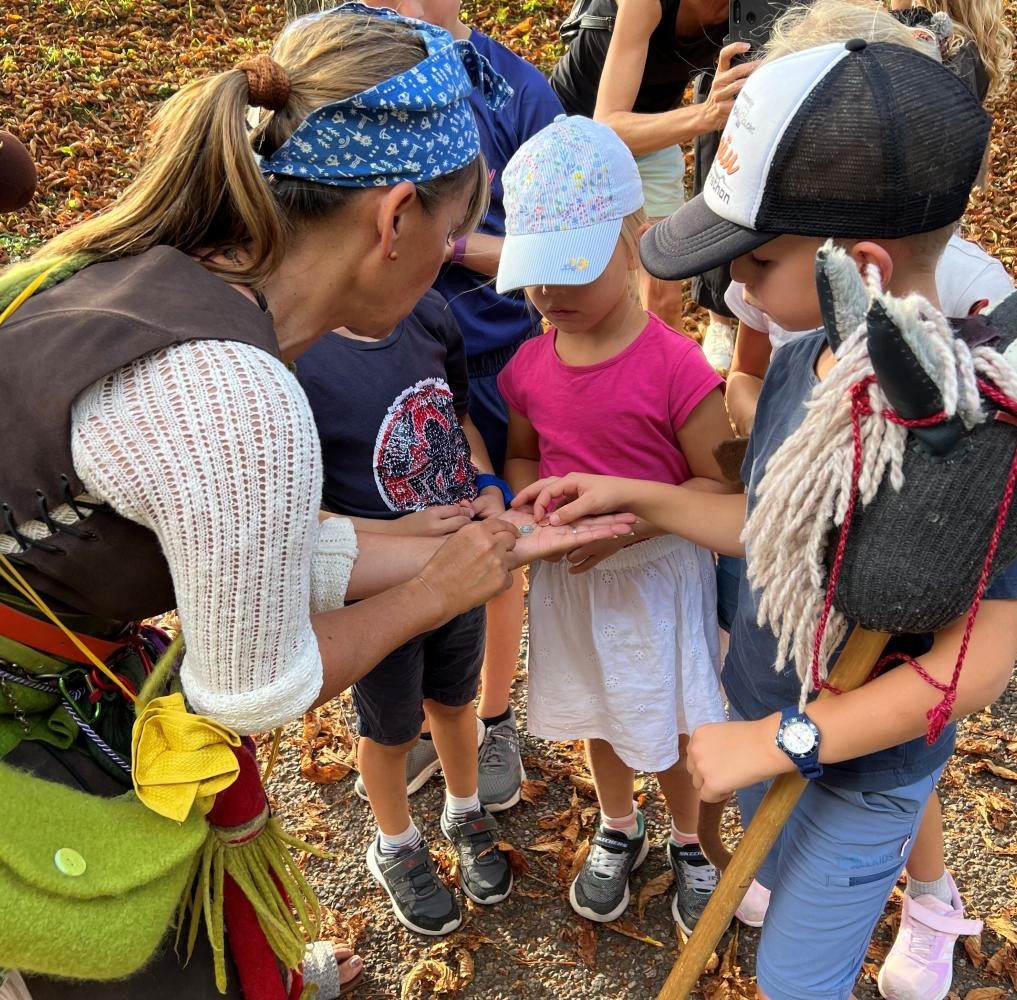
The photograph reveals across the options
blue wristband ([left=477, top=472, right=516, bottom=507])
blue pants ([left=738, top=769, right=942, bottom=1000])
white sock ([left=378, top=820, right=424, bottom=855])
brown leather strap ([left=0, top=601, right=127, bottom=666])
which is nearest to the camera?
brown leather strap ([left=0, top=601, right=127, bottom=666])

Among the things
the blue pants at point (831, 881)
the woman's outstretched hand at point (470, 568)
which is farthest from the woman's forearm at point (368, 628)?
the blue pants at point (831, 881)

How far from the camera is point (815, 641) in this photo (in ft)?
5.20

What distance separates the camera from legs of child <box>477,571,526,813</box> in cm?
325

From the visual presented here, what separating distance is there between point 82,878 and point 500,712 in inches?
83.5

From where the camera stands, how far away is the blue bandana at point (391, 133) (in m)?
1.66

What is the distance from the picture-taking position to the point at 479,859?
9.76 feet

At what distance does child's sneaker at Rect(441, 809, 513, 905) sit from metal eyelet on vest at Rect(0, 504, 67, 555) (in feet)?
6.33

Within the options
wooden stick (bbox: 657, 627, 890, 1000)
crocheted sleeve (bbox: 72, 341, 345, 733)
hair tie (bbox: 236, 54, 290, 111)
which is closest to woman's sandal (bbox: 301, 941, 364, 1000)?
wooden stick (bbox: 657, 627, 890, 1000)

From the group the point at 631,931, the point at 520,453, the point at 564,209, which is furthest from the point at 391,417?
the point at 631,931

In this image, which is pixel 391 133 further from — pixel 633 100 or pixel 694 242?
pixel 633 100

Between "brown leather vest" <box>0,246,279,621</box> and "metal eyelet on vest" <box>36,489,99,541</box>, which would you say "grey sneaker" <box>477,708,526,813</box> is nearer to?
"brown leather vest" <box>0,246,279,621</box>

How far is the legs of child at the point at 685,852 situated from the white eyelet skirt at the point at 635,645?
23cm

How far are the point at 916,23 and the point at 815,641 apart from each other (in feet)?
5.44

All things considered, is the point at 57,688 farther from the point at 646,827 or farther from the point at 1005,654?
the point at 646,827
